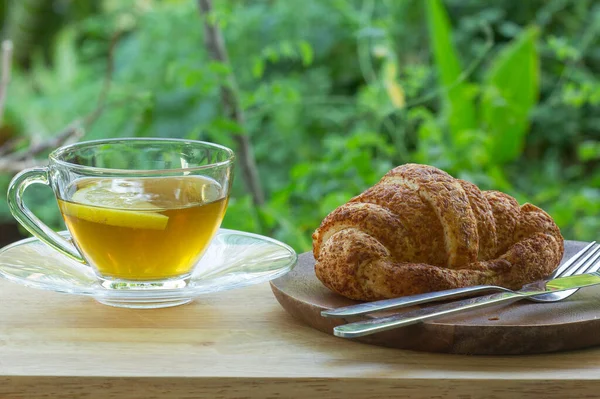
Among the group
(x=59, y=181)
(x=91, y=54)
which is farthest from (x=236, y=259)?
(x=91, y=54)

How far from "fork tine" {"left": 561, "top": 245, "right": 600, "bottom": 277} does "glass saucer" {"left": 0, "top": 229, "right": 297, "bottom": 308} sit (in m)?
0.34

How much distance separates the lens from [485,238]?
102 cm

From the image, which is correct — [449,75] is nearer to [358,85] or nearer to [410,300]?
[358,85]

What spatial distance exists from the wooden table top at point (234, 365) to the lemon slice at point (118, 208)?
0.36ft

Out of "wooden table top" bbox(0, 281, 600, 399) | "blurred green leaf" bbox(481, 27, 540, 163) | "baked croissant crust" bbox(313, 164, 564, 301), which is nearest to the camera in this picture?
"wooden table top" bbox(0, 281, 600, 399)

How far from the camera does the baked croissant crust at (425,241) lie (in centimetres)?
96

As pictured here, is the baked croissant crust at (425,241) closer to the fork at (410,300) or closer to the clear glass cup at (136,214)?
the fork at (410,300)

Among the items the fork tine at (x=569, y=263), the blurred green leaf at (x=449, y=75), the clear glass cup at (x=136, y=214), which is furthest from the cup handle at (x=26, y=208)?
the blurred green leaf at (x=449, y=75)

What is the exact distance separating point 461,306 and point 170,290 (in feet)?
1.07

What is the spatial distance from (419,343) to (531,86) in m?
2.43

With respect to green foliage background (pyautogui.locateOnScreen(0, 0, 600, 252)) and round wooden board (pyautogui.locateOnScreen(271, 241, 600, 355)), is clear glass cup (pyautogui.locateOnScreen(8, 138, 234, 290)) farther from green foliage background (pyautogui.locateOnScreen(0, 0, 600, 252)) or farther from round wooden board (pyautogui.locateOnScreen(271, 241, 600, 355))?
green foliage background (pyautogui.locateOnScreen(0, 0, 600, 252))

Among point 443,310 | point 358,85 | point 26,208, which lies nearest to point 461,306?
point 443,310

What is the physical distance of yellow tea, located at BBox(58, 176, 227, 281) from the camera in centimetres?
99

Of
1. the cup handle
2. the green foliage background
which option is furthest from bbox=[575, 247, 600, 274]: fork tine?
the green foliage background
